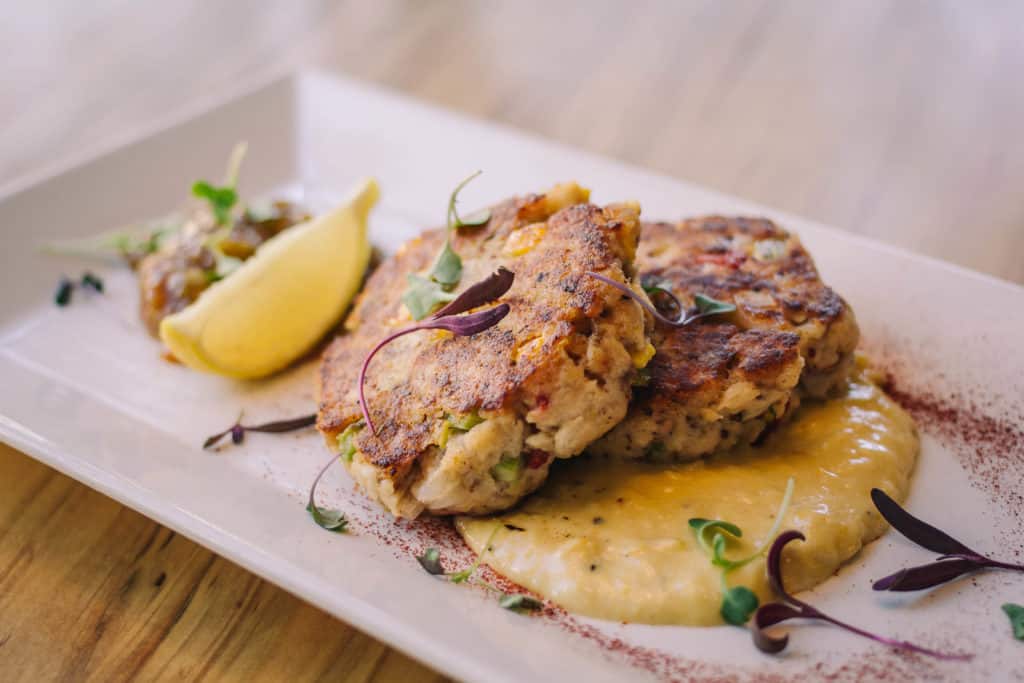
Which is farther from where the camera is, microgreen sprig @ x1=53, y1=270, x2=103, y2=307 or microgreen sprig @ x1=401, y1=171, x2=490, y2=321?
microgreen sprig @ x1=53, y1=270, x2=103, y2=307

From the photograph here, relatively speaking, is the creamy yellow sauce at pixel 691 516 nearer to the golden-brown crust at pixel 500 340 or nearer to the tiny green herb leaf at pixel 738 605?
the tiny green herb leaf at pixel 738 605

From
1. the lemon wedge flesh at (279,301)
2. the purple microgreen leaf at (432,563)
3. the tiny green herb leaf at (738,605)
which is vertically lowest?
the lemon wedge flesh at (279,301)

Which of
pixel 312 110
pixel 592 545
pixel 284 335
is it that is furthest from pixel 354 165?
pixel 592 545

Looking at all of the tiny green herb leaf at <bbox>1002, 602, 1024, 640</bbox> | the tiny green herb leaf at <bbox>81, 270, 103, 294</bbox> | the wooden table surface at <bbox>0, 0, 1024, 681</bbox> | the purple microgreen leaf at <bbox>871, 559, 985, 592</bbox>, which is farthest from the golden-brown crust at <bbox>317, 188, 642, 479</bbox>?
the tiny green herb leaf at <bbox>81, 270, 103, 294</bbox>

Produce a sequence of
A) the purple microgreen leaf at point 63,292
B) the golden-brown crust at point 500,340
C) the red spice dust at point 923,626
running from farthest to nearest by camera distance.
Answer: the purple microgreen leaf at point 63,292 < the golden-brown crust at point 500,340 < the red spice dust at point 923,626

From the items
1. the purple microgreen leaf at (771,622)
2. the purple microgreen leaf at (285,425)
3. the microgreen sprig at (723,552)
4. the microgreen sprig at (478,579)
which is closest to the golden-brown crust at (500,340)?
the purple microgreen leaf at (285,425)

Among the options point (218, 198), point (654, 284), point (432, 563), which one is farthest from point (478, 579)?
point (218, 198)

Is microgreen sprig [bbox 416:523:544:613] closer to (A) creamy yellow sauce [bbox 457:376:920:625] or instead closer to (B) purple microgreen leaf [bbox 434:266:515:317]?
(A) creamy yellow sauce [bbox 457:376:920:625]
